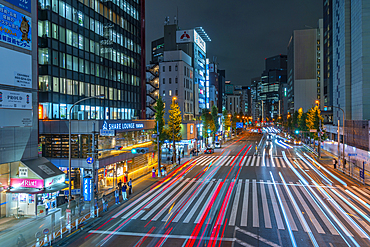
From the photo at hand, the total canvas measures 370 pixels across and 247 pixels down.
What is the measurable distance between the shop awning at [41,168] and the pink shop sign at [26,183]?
1.72 ft

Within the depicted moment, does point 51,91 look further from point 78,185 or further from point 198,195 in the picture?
point 198,195

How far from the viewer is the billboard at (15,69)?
64.8 feet

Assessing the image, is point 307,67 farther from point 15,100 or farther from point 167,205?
point 15,100

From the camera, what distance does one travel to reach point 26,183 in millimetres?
20625

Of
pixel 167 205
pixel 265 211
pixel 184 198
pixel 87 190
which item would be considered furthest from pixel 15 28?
pixel 265 211

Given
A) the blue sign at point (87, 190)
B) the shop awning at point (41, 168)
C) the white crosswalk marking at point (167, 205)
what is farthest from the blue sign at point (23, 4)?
the white crosswalk marking at point (167, 205)

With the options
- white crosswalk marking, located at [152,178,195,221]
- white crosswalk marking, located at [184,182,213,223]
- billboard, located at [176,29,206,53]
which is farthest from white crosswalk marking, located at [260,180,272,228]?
billboard, located at [176,29,206,53]

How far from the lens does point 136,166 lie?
3716 centimetres

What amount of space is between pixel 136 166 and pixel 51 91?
14.6m

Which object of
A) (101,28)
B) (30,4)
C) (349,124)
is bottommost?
(349,124)

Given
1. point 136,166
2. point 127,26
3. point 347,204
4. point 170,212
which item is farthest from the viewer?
point 127,26

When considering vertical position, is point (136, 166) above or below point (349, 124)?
below

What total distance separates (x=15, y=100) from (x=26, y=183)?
657 cm

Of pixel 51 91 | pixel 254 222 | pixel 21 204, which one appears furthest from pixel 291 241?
pixel 51 91
